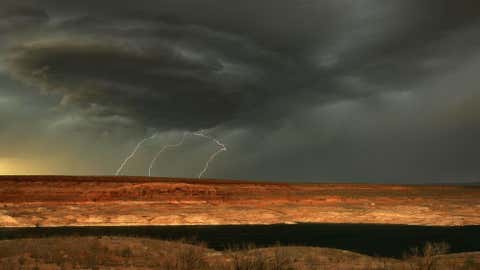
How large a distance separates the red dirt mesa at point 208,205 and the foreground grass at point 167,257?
26.5 meters

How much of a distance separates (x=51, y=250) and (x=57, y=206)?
120ft

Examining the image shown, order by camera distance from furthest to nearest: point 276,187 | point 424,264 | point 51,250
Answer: point 276,187
point 51,250
point 424,264

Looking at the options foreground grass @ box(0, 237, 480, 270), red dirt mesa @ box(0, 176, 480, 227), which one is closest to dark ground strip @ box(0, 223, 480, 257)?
red dirt mesa @ box(0, 176, 480, 227)

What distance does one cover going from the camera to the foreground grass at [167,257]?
2105 centimetres

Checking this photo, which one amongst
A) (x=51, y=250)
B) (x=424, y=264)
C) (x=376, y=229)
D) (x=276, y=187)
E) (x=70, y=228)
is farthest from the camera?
(x=276, y=187)

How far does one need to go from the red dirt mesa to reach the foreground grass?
2648cm

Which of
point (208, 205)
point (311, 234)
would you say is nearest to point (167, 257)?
point (311, 234)

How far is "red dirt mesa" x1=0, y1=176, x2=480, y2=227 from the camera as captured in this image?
181 ft

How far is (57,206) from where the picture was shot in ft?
197

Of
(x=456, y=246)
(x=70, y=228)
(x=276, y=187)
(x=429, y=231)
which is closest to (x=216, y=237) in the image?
(x=70, y=228)

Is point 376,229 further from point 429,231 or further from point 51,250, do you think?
point 51,250

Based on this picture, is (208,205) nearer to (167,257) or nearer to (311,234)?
(311,234)

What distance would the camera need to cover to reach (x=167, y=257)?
2414 centimetres

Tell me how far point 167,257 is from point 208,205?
41924 mm
